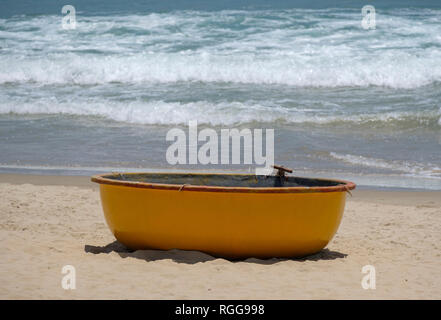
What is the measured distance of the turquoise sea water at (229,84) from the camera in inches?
356

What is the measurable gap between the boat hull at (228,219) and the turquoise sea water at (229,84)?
3171 mm

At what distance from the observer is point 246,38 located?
56.1 ft

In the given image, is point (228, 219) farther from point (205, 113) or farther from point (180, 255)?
point (205, 113)

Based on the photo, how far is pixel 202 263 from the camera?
4.32 m

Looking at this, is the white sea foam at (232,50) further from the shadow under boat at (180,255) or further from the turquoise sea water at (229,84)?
the shadow under boat at (180,255)

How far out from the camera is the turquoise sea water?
29.7ft

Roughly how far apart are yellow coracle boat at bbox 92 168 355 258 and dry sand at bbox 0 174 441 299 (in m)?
0.10

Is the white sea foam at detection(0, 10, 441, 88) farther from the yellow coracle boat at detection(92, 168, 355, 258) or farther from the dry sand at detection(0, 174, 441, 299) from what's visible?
the yellow coracle boat at detection(92, 168, 355, 258)

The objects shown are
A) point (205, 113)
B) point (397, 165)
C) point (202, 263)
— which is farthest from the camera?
point (205, 113)

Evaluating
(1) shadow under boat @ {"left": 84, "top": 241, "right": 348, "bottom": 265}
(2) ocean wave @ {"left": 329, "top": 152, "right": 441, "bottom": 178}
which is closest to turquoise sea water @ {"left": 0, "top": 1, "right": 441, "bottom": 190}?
(2) ocean wave @ {"left": 329, "top": 152, "right": 441, "bottom": 178}

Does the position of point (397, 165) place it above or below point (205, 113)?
below

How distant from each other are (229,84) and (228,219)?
1017 cm

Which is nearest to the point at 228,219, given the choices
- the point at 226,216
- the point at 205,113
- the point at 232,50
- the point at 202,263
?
the point at 226,216
